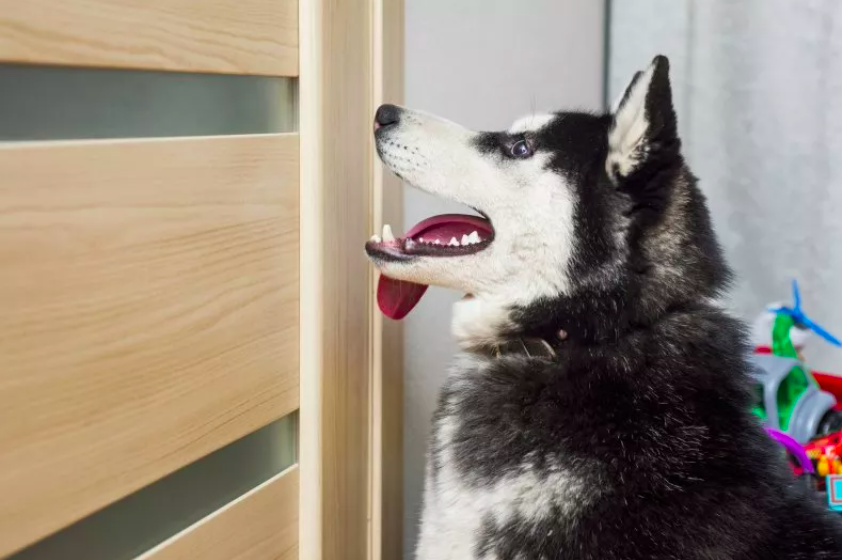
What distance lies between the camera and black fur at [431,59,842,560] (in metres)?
1.06

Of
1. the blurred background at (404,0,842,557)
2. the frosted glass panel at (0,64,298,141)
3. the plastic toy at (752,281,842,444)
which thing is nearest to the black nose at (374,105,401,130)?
the frosted glass panel at (0,64,298,141)

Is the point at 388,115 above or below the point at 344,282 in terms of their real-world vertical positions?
above

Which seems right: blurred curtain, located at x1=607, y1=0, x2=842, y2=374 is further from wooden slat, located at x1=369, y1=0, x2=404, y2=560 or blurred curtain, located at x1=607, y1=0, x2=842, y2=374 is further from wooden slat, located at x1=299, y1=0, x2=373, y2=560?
wooden slat, located at x1=299, y1=0, x2=373, y2=560

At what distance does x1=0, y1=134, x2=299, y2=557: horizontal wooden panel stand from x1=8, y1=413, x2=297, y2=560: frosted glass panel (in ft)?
0.10

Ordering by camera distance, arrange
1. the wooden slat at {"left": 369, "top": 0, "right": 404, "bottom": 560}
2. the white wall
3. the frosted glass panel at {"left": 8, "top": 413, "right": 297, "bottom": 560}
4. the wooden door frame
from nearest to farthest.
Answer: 1. the frosted glass panel at {"left": 8, "top": 413, "right": 297, "bottom": 560}
2. the wooden door frame
3. the wooden slat at {"left": 369, "top": 0, "right": 404, "bottom": 560}
4. the white wall

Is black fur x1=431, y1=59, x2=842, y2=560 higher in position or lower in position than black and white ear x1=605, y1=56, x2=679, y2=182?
lower

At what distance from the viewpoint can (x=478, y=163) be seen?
1259 millimetres

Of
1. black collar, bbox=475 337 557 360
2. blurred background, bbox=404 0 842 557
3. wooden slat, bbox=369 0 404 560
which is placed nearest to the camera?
black collar, bbox=475 337 557 360

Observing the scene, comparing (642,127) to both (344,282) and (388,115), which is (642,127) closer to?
(388,115)

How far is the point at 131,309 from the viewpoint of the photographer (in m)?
0.95

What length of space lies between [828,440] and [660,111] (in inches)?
43.5

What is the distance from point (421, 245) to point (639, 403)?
0.39 metres

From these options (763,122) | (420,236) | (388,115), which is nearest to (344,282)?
(420,236)

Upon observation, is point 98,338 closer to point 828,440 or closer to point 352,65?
point 352,65
